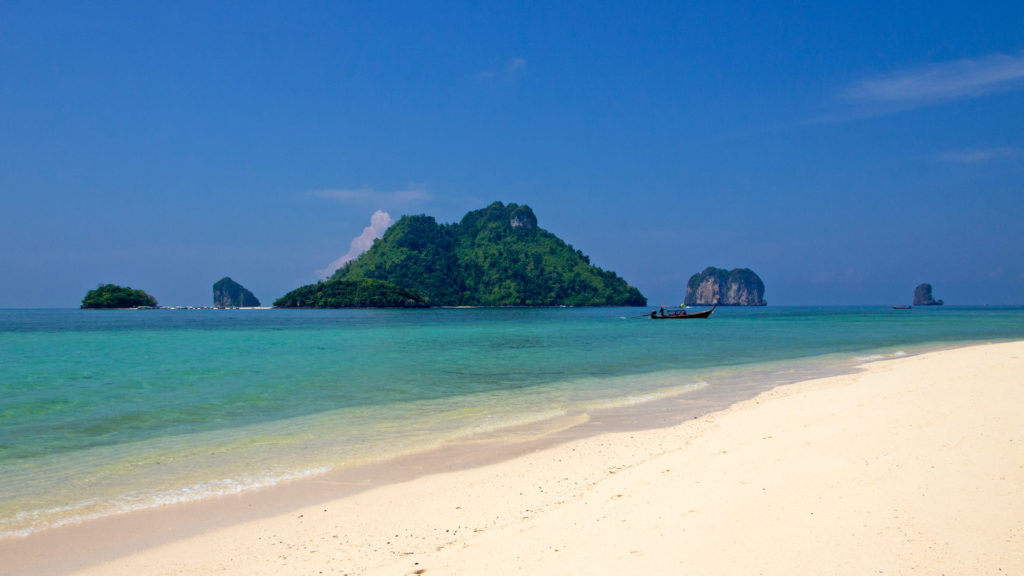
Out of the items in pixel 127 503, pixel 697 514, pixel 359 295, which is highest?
pixel 359 295

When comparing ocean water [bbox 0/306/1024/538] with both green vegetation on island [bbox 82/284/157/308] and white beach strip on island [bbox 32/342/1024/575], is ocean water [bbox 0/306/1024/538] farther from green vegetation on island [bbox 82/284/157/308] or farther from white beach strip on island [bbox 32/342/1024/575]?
green vegetation on island [bbox 82/284/157/308]

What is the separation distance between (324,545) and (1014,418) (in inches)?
336

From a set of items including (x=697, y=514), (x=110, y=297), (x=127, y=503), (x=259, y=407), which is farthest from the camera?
(x=110, y=297)

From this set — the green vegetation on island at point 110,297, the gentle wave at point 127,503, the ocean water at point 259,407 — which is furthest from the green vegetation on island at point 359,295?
the gentle wave at point 127,503

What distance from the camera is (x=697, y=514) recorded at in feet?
14.7

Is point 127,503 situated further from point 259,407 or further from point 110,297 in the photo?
point 110,297

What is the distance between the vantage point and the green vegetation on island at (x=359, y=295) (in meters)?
167

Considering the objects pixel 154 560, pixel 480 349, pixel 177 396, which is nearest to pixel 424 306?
pixel 480 349

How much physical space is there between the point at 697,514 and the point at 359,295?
563ft

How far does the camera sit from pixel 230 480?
684 cm

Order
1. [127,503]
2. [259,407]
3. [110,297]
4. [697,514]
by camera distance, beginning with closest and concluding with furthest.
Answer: [697,514] < [127,503] < [259,407] < [110,297]

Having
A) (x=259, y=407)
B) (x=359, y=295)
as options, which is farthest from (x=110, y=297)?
(x=259, y=407)

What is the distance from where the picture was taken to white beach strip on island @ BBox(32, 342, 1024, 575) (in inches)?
146

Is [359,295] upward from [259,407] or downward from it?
upward
